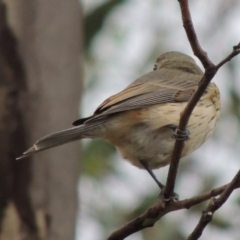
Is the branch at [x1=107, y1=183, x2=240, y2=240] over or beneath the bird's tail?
beneath

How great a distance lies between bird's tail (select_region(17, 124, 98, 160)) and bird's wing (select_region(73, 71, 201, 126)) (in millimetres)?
69

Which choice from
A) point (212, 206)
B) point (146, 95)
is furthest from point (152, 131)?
point (212, 206)

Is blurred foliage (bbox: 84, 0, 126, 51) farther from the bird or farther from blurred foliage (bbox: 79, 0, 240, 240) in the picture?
the bird

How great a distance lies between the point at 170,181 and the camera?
3.38 metres

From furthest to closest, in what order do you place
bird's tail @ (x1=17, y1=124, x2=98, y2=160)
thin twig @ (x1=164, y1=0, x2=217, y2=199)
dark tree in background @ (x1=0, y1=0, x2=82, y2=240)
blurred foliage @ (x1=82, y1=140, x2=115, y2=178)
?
blurred foliage @ (x1=82, y1=140, x2=115, y2=178), dark tree in background @ (x1=0, y1=0, x2=82, y2=240), bird's tail @ (x1=17, y1=124, x2=98, y2=160), thin twig @ (x1=164, y1=0, x2=217, y2=199)

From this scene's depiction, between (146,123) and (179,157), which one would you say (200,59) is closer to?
(179,157)

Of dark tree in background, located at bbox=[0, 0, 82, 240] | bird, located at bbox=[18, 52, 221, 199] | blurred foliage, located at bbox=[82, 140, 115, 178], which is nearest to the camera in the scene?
bird, located at bbox=[18, 52, 221, 199]

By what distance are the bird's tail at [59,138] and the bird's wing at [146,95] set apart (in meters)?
0.07

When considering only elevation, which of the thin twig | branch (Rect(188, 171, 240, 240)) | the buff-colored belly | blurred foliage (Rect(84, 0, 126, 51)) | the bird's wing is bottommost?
branch (Rect(188, 171, 240, 240))

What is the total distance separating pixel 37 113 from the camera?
5172 mm

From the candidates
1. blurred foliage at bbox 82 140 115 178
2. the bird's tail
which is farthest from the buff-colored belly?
blurred foliage at bbox 82 140 115 178

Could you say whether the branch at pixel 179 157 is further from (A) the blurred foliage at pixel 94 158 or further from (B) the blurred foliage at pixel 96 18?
(B) the blurred foliage at pixel 96 18

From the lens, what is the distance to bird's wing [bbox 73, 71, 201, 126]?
14.0 ft

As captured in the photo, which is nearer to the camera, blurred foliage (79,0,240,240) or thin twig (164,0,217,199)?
thin twig (164,0,217,199)
